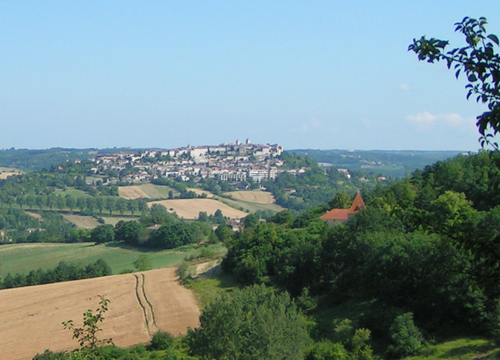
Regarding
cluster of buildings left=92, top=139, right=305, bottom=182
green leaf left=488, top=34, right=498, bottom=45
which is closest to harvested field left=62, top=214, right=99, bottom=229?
cluster of buildings left=92, top=139, right=305, bottom=182

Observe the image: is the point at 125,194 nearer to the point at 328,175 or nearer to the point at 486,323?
the point at 328,175

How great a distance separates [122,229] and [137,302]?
37.0 meters

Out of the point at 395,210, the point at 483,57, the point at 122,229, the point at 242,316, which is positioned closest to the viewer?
the point at 483,57

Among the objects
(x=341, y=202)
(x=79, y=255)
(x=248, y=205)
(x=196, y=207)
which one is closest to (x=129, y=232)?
(x=79, y=255)

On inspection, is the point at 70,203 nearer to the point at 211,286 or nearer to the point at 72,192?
the point at 72,192

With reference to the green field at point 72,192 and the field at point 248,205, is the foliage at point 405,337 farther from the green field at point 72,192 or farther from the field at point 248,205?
the green field at point 72,192

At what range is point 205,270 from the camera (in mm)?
46125

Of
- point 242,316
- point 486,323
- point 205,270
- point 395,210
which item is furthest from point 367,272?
point 395,210

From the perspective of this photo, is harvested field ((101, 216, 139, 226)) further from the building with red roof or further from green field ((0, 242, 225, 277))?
the building with red roof

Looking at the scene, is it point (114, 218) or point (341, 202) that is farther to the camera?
point (114, 218)

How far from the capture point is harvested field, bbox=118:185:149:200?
429ft

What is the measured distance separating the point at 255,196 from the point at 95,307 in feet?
333

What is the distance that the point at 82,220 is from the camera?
354ft

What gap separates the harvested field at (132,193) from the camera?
131 meters
